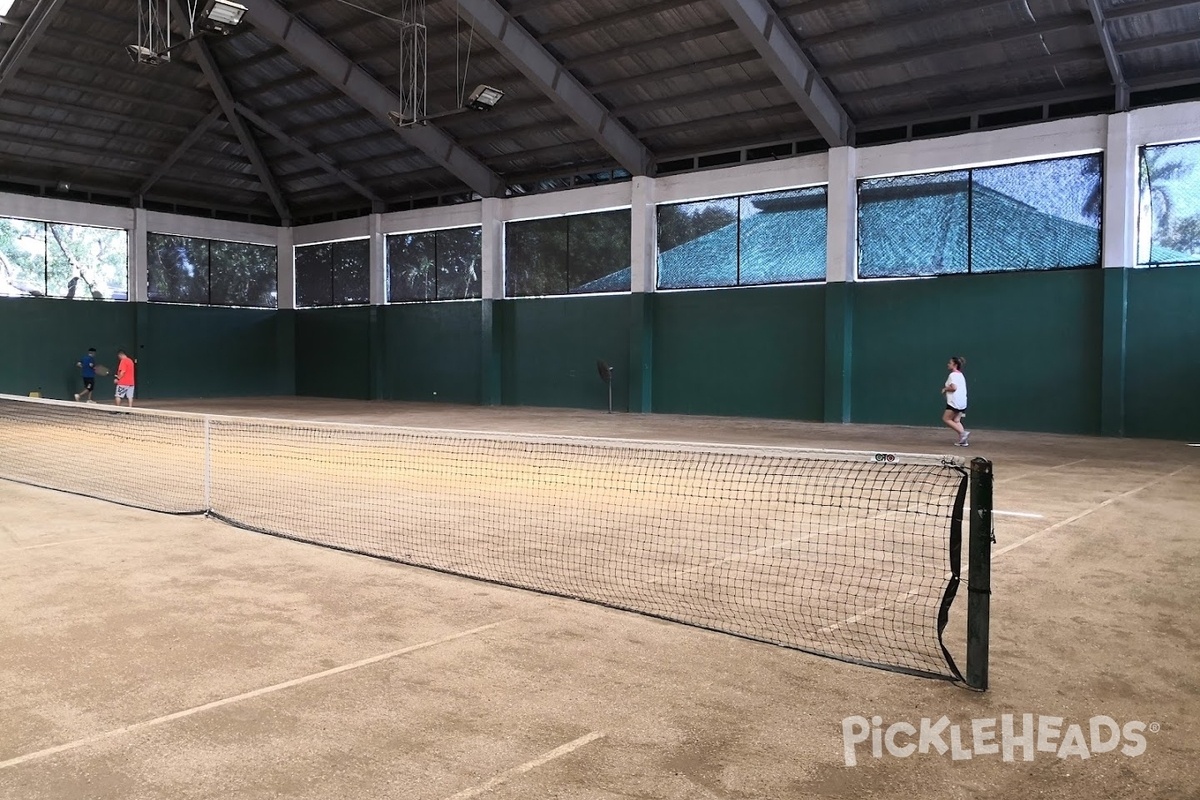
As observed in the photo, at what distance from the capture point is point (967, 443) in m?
16.2

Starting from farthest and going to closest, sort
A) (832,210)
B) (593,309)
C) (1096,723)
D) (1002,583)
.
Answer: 1. (593,309)
2. (832,210)
3. (1002,583)
4. (1096,723)

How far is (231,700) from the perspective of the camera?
13.4ft

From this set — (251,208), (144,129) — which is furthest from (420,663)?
(251,208)

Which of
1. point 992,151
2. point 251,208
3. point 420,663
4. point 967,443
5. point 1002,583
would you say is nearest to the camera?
point 420,663

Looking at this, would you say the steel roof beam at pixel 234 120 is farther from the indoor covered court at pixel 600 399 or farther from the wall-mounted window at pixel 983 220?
the wall-mounted window at pixel 983 220

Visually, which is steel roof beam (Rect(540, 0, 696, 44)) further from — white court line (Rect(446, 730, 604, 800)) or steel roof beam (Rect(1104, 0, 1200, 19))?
white court line (Rect(446, 730, 604, 800))

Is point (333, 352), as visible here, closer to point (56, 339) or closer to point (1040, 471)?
point (56, 339)

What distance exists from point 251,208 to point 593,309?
1634cm

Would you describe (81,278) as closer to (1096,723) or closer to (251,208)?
(251,208)

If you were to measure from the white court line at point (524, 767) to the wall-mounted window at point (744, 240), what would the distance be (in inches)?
784

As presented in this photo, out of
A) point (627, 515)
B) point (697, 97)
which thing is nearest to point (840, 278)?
point (697, 97)

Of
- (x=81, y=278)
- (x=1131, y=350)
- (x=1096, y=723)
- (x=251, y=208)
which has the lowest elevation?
(x=1096, y=723)

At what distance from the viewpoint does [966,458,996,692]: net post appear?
4.25 meters

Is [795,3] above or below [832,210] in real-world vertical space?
above
